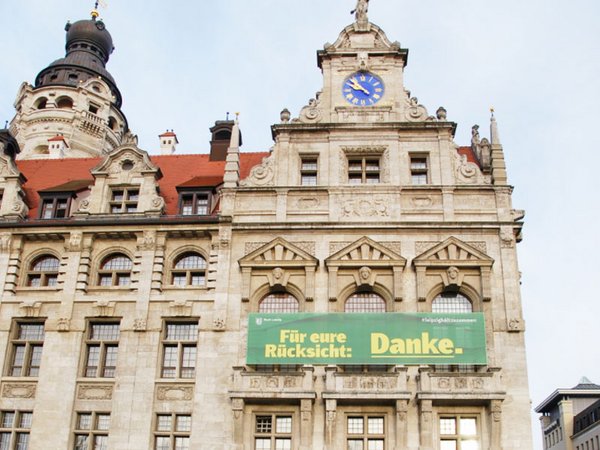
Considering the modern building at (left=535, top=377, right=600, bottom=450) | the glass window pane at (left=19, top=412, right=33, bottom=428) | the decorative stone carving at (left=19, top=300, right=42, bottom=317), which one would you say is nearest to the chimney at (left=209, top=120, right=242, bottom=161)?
the decorative stone carving at (left=19, top=300, right=42, bottom=317)

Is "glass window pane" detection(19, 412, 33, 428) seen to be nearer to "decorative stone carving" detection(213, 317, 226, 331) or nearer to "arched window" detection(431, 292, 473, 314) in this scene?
"decorative stone carving" detection(213, 317, 226, 331)

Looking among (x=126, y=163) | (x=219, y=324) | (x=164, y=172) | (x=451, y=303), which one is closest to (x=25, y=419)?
(x=219, y=324)

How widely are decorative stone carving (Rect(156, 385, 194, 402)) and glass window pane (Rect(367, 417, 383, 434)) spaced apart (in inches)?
264

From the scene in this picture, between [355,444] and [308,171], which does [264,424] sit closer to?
[355,444]

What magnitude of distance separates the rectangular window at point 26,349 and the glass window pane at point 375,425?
43.2 feet

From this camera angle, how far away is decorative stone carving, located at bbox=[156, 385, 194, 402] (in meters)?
28.4

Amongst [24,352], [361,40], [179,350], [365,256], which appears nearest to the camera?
[179,350]

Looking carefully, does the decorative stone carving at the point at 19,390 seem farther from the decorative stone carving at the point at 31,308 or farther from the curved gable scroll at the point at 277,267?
the curved gable scroll at the point at 277,267

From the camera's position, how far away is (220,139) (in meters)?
39.8

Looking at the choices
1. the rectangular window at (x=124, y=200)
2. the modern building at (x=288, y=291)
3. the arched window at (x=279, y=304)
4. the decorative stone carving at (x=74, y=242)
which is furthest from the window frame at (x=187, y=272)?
the decorative stone carving at (x=74, y=242)

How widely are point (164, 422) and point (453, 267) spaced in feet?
41.3

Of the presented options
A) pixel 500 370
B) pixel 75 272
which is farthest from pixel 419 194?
pixel 75 272

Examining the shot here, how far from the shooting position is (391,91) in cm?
3425

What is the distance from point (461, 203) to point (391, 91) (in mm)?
6561
